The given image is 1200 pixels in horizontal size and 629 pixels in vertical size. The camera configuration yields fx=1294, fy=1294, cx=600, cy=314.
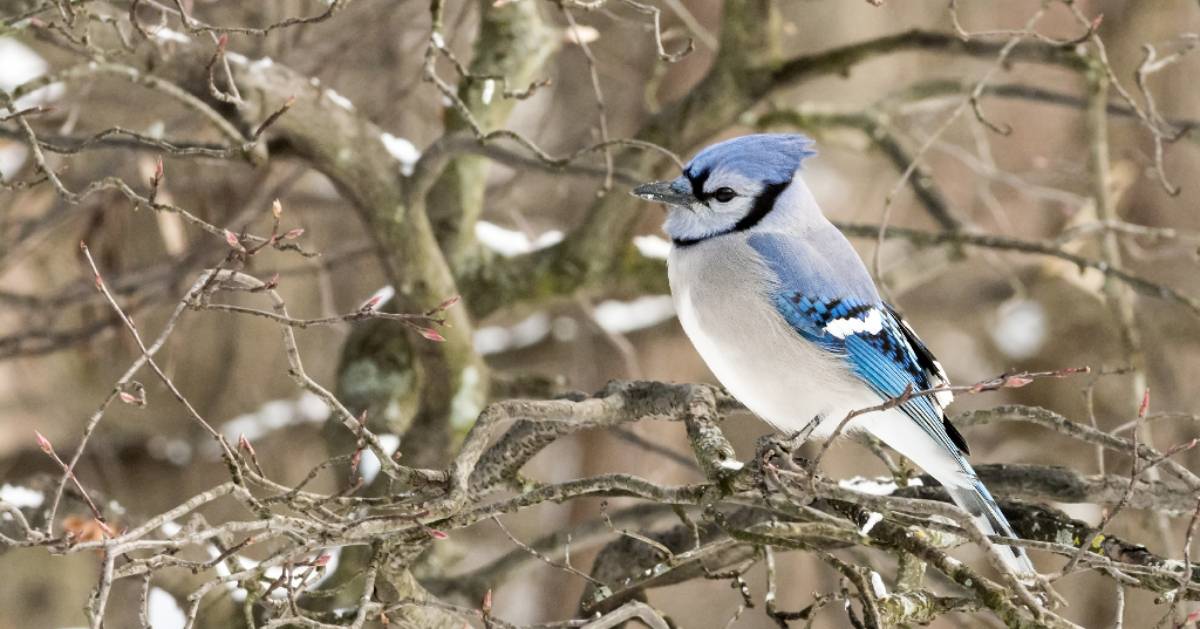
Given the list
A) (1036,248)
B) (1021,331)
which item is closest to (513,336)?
(1021,331)

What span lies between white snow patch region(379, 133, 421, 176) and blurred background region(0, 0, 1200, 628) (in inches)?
0.6

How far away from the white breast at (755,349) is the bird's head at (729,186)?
123 millimetres

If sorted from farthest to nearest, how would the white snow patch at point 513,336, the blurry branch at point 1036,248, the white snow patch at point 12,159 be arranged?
the white snow patch at point 513,336 → the white snow patch at point 12,159 → the blurry branch at point 1036,248

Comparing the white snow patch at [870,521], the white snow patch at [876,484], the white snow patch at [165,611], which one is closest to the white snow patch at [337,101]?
the white snow patch at [165,611]

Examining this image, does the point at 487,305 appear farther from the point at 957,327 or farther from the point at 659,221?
the point at 957,327

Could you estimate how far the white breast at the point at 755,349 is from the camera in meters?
2.92

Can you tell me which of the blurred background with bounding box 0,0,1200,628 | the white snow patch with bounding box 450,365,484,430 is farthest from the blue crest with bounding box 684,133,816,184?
the white snow patch with bounding box 450,365,484,430

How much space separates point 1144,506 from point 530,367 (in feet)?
11.5

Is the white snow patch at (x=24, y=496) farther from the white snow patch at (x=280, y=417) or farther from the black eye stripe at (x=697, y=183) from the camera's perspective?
the white snow patch at (x=280, y=417)

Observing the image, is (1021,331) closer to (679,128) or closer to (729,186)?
(679,128)

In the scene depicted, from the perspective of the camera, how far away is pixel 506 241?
4391 millimetres

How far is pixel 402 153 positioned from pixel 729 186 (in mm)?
1082

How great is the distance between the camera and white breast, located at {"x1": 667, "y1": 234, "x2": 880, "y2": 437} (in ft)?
9.58

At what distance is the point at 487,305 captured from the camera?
13.8ft
